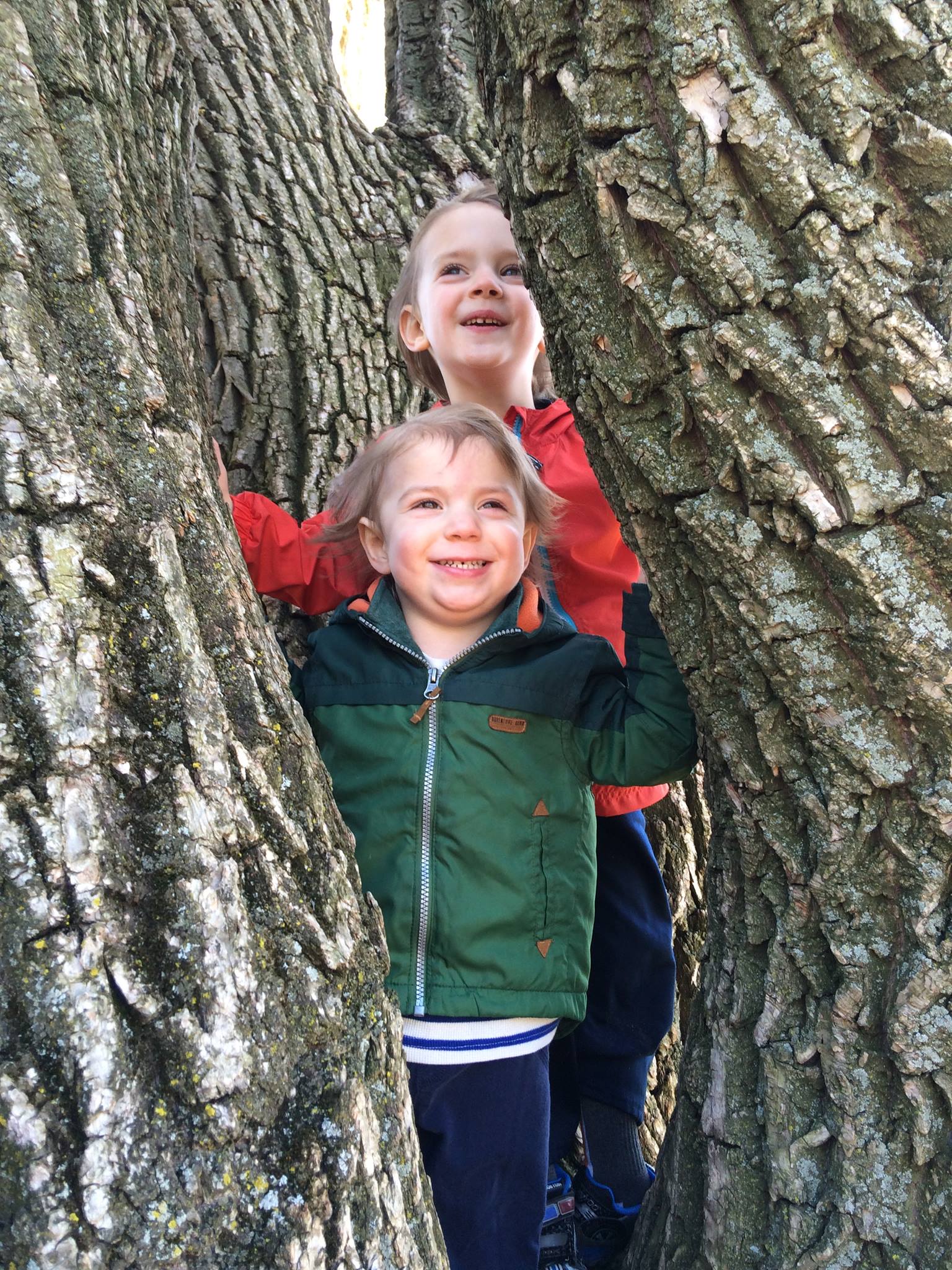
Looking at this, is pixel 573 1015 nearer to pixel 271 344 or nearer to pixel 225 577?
pixel 225 577

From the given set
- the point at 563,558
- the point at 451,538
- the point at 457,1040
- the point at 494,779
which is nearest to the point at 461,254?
the point at 563,558

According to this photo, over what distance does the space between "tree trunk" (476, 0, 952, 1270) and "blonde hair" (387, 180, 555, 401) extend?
118 cm

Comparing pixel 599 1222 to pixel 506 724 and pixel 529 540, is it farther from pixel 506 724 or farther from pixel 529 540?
pixel 529 540

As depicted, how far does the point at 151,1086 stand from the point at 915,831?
3.64ft

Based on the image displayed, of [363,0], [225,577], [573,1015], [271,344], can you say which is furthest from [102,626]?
[363,0]

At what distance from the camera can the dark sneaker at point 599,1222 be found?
7.39 ft

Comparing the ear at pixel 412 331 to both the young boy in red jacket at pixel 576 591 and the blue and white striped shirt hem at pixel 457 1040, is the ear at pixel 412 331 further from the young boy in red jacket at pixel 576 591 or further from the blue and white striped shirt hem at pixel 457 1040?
the blue and white striped shirt hem at pixel 457 1040

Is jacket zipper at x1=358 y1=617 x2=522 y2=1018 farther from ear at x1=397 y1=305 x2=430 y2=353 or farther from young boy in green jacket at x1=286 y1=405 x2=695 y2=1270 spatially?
ear at x1=397 y1=305 x2=430 y2=353

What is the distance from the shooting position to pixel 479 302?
9.09ft

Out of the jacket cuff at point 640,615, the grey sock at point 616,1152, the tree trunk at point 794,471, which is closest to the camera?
the tree trunk at point 794,471

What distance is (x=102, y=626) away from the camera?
132cm

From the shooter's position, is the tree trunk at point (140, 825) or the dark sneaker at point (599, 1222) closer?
the tree trunk at point (140, 825)

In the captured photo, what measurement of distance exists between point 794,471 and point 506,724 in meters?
0.86

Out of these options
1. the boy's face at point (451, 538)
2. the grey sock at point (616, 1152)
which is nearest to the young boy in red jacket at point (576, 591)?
the grey sock at point (616, 1152)
